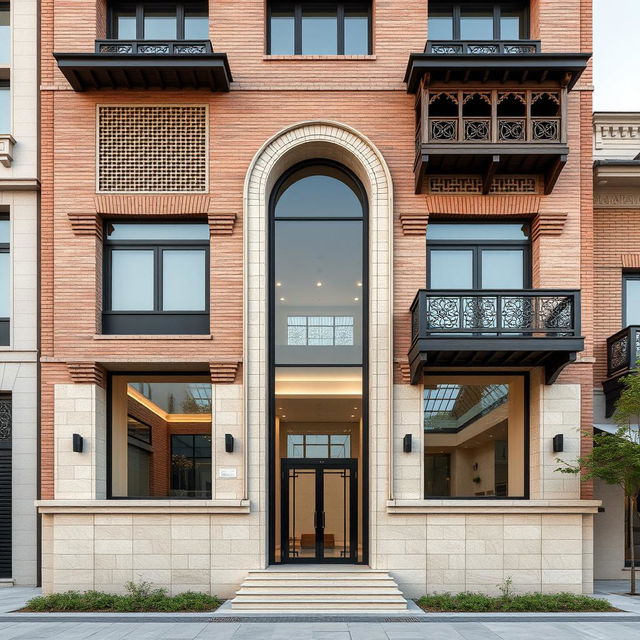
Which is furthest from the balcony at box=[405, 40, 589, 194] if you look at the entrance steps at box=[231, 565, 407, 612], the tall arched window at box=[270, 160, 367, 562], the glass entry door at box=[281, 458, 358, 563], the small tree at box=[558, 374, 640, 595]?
the entrance steps at box=[231, 565, 407, 612]

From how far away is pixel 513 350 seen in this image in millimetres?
14492

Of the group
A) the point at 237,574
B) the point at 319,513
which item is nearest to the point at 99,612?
the point at 237,574

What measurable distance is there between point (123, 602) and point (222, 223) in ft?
29.6

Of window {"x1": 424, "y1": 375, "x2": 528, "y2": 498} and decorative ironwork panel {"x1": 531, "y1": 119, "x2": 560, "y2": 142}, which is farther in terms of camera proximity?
window {"x1": 424, "y1": 375, "x2": 528, "y2": 498}

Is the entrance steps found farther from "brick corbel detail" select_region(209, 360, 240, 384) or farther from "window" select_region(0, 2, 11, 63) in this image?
"window" select_region(0, 2, 11, 63)

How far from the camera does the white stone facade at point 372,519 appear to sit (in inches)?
595

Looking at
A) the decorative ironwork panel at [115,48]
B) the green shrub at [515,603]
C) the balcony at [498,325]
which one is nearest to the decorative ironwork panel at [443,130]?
the balcony at [498,325]

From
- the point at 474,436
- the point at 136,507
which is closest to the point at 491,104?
the point at 474,436

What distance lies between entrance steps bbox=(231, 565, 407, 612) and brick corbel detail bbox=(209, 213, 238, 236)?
8.22 m

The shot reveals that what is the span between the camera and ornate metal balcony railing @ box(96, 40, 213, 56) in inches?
616

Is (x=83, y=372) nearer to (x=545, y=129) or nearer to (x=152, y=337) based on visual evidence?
(x=152, y=337)

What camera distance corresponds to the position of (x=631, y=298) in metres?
18.3

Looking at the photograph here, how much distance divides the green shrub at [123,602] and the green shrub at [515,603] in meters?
4.96

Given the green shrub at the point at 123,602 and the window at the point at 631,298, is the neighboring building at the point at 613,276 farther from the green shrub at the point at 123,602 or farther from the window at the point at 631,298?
the green shrub at the point at 123,602
